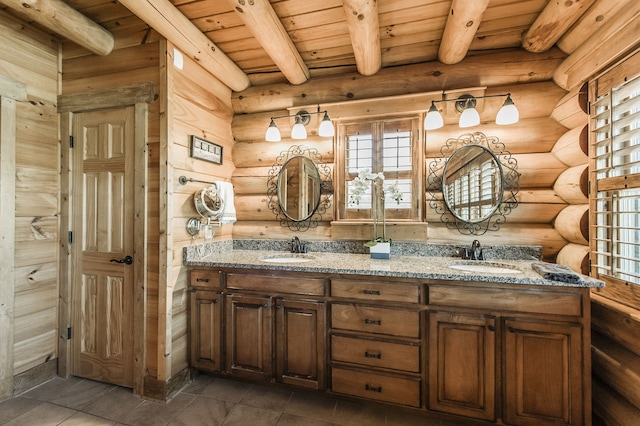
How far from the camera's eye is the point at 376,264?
6.56 ft

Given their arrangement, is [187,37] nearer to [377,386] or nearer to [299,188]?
[299,188]

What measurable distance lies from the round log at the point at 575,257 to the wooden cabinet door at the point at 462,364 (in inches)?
31.6

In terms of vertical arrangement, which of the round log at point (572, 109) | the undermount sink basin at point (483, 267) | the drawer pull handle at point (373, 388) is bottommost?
the drawer pull handle at point (373, 388)

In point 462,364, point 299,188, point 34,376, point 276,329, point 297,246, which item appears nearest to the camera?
point 462,364

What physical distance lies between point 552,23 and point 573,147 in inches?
32.5

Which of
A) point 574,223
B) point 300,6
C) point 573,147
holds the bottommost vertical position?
point 574,223

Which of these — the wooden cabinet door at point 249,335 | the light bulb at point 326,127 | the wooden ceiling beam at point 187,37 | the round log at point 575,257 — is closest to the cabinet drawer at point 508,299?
the round log at point 575,257

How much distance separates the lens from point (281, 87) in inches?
107

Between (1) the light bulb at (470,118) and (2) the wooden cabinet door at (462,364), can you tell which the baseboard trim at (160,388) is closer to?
(2) the wooden cabinet door at (462,364)

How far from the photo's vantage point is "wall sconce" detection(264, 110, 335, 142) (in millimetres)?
2467

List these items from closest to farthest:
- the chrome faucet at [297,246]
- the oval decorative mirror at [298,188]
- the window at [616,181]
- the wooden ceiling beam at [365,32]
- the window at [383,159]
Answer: the window at [616,181]
the wooden ceiling beam at [365,32]
the window at [383,159]
the chrome faucet at [297,246]
the oval decorative mirror at [298,188]

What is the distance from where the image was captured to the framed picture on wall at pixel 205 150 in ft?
7.31

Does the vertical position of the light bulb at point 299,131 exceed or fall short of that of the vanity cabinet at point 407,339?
it exceeds it

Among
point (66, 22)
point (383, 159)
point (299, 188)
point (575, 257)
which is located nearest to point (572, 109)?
point (575, 257)
